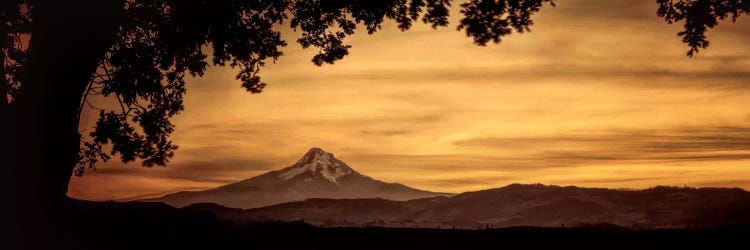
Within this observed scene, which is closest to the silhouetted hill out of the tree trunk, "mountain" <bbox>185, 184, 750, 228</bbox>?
the tree trunk

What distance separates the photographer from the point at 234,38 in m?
22.8

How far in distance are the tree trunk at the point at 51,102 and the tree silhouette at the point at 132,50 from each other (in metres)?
0.02

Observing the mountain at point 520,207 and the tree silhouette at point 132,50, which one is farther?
the mountain at point 520,207

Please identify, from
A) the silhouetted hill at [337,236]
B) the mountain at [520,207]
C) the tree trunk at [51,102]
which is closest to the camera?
the silhouetted hill at [337,236]

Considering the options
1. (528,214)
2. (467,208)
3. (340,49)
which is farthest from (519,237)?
(528,214)

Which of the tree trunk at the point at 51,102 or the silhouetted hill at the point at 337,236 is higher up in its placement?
the tree trunk at the point at 51,102

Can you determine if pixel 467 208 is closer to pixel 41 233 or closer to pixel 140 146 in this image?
pixel 140 146

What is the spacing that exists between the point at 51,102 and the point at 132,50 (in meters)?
5.67

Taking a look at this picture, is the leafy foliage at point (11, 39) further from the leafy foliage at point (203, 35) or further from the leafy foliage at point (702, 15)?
the leafy foliage at point (702, 15)

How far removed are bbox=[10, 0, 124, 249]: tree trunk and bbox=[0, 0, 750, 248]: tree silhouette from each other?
0.02m

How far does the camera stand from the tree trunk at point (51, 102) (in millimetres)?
18125

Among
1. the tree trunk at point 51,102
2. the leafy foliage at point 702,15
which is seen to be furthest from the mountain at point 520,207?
the tree trunk at point 51,102

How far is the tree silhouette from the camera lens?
1834cm

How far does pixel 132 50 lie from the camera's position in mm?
23797
